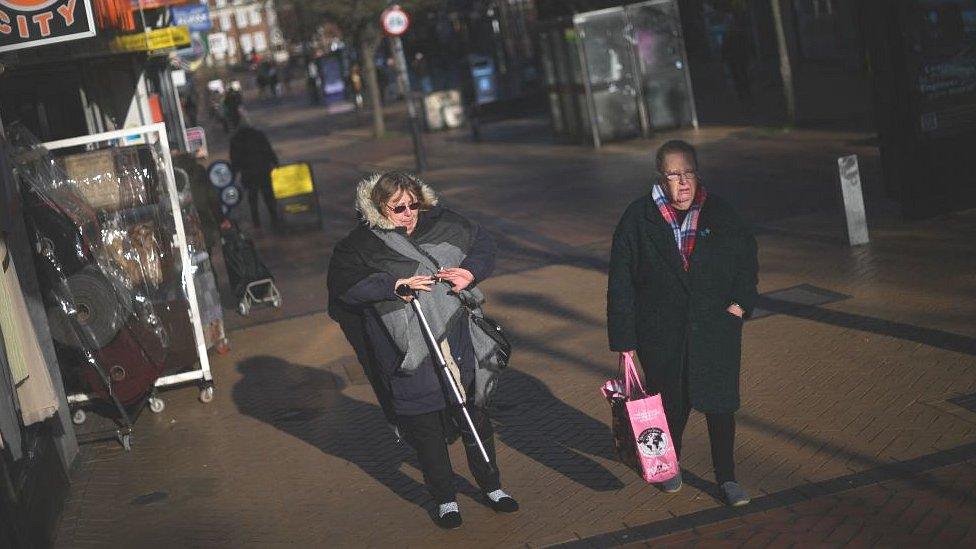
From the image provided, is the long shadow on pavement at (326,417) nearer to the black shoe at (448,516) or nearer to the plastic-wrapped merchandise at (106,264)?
the black shoe at (448,516)

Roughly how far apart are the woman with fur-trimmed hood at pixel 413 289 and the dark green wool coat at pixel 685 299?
0.68m

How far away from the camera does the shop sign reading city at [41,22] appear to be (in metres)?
8.78

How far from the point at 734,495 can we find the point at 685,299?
3.15 ft

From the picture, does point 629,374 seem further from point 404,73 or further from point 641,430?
point 404,73

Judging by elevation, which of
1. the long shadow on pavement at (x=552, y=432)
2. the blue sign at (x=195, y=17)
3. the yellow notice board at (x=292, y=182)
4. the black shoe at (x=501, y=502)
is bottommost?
the long shadow on pavement at (x=552, y=432)

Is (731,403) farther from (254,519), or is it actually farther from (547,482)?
(254,519)

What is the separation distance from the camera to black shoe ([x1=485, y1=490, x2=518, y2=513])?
652 centimetres

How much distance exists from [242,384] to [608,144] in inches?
571

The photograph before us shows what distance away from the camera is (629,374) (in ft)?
19.7

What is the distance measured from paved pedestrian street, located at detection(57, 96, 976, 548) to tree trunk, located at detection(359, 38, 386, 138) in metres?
19.3

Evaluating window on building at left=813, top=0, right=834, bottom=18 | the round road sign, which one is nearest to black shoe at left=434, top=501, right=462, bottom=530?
the round road sign

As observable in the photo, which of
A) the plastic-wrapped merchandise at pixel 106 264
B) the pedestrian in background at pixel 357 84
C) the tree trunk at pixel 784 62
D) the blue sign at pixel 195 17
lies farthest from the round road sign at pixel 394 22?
the pedestrian in background at pixel 357 84

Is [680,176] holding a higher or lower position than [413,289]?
higher

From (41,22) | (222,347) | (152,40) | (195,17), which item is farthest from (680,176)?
(195,17)
